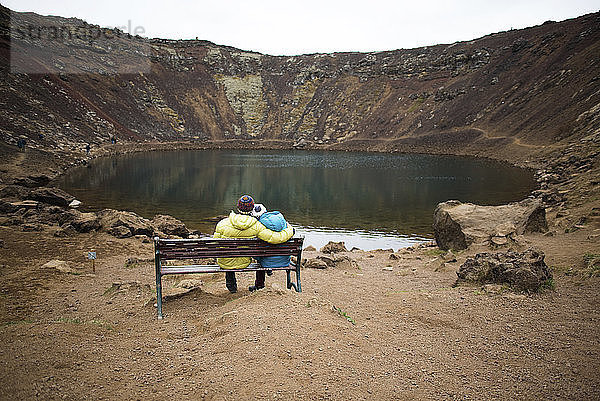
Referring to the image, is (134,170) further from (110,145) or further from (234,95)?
(234,95)

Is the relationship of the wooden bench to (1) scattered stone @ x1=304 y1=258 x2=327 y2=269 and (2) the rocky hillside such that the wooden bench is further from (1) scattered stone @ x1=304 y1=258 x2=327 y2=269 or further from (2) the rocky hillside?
(2) the rocky hillside

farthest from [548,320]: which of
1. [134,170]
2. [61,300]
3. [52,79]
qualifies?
[52,79]

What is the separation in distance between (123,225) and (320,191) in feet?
54.2

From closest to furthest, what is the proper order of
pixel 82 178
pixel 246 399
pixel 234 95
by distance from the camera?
pixel 246 399 → pixel 82 178 → pixel 234 95

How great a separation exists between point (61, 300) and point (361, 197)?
20105 mm

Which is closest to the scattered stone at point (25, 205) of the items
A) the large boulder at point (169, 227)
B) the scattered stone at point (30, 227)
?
the scattered stone at point (30, 227)

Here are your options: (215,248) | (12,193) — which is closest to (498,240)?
(215,248)

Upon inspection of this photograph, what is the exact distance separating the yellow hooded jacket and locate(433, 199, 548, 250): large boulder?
6561 mm

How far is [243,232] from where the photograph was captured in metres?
6.45

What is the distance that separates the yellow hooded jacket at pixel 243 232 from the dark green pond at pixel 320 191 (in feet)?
29.9

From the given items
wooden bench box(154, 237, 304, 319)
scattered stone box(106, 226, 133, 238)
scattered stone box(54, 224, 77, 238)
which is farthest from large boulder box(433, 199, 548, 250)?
scattered stone box(54, 224, 77, 238)

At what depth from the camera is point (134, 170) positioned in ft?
119

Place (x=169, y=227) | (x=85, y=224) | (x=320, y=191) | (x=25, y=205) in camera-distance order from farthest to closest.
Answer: (x=320, y=191) < (x=25, y=205) < (x=169, y=227) < (x=85, y=224)

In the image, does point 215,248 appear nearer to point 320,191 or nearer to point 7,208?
point 7,208
